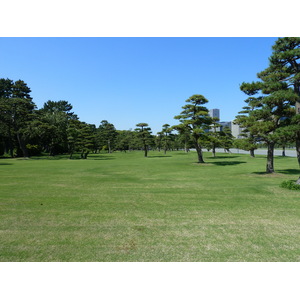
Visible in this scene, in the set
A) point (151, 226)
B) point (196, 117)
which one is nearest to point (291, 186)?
point (151, 226)

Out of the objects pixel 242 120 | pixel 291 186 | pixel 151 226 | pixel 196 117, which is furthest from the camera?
pixel 196 117

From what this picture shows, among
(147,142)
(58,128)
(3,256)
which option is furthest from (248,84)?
(58,128)

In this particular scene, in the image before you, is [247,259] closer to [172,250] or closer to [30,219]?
[172,250]

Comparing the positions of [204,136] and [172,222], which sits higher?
[204,136]

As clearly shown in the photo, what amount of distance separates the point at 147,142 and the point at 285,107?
31729 mm

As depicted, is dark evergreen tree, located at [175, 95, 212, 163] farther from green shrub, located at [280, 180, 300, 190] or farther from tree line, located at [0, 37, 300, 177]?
green shrub, located at [280, 180, 300, 190]

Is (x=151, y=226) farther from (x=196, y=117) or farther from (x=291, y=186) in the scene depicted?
(x=196, y=117)

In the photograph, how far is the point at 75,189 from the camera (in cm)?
1009

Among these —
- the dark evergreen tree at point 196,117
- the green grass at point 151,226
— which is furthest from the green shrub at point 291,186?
the dark evergreen tree at point 196,117

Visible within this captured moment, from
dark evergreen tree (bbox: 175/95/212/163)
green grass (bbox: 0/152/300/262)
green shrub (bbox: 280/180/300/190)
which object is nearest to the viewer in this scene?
green grass (bbox: 0/152/300/262)

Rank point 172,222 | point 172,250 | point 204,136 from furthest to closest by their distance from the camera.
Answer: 1. point 204,136
2. point 172,222
3. point 172,250

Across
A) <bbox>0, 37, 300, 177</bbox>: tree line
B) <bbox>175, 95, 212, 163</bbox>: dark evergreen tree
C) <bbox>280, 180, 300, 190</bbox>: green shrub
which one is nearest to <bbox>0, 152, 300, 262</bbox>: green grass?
<bbox>280, 180, 300, 190</bbox>: green shrub

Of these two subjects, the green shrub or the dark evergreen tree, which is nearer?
the green shrub

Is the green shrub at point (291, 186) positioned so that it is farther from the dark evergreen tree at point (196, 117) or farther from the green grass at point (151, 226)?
the dark evergreen tree at point (196, 117)
